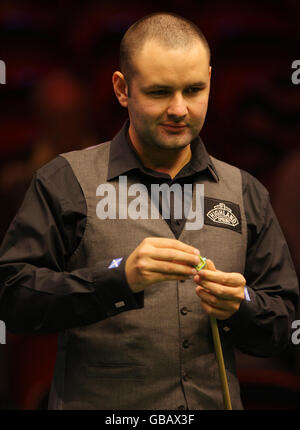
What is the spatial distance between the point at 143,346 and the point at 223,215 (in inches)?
17.8

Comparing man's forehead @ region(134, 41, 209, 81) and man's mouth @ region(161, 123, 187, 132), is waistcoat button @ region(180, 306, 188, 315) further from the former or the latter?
man's forehead @ region(134, 41, 209, 81)

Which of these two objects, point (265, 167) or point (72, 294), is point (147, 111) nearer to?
point (72, 294)

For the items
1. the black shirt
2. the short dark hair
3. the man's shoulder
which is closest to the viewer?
the black shirt

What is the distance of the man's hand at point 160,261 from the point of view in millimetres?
1838

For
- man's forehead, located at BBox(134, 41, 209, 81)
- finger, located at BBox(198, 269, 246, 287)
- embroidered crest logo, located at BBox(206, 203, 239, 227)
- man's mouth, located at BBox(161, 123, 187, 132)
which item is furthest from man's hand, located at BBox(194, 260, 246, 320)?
man's forehead, located at BBox(134, 41, 209, 81)

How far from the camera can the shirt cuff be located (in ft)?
6.23

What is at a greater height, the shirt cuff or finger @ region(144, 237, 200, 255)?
finger @ region(144, 237, 200, 255)

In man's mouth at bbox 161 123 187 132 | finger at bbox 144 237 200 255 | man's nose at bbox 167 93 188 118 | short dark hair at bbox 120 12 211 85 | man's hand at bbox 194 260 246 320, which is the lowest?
man's hand at bbox 194 260 246 320

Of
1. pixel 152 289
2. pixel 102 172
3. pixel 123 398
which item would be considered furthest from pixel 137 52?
pixel 123 398

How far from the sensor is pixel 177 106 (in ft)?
6.61

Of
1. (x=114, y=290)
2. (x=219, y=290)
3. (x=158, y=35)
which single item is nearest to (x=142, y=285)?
(x=114, y=290)

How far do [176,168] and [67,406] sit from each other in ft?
2.49

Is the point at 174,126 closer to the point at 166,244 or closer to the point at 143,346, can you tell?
the point at 166,244

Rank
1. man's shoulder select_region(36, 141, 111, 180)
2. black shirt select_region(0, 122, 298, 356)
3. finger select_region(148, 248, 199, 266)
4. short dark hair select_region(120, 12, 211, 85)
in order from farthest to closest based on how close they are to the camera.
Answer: man's shoulder select_region(36, 141, 111, 180) < short dark hair select_region(120, 12, 211, 85) < black shirt select_region(0, 122, 298, 356) < finger select_region(148, 248, 199, 266)
